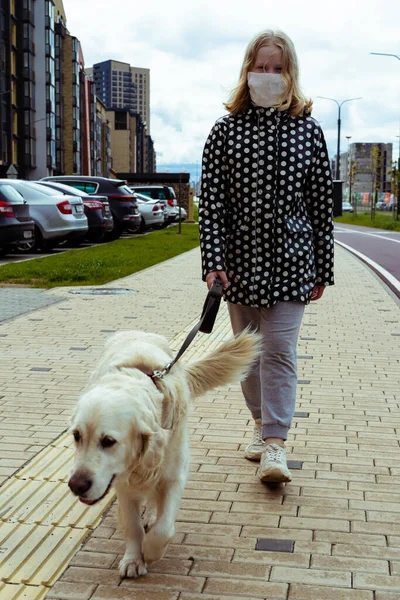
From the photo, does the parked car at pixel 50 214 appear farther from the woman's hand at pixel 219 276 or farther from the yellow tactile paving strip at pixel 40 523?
the woman's hand at pixel 219 276

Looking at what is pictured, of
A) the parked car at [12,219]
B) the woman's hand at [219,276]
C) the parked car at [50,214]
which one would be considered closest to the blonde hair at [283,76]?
the woman's hand at [219,276]

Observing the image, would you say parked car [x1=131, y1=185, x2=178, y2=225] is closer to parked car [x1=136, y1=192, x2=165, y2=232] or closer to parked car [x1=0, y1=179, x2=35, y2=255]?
parked car [x1=136, y1=192, x2=165, y2=232]

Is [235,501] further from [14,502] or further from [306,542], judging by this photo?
[14,502]

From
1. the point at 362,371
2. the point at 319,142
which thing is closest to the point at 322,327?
the point at 362,371

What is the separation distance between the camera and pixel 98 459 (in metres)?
2.90

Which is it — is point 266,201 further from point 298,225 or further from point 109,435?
point 109,435

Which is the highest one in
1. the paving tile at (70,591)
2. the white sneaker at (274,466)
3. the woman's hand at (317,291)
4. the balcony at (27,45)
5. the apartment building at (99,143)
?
the balcony at (27,45)

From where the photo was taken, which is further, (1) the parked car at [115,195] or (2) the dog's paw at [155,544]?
(1) the parked car at [115,195]

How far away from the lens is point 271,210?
4281 mm

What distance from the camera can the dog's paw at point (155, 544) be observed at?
10.7ft

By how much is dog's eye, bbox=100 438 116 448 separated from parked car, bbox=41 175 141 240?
25253 millimetres

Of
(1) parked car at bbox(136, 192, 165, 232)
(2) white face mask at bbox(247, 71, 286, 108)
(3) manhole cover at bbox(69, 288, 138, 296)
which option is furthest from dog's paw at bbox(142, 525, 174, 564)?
(1) parked car at bbox(136, 192, 165, 232)

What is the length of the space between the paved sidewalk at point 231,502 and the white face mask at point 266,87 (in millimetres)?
1892

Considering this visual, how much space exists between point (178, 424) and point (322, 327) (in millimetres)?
6777
